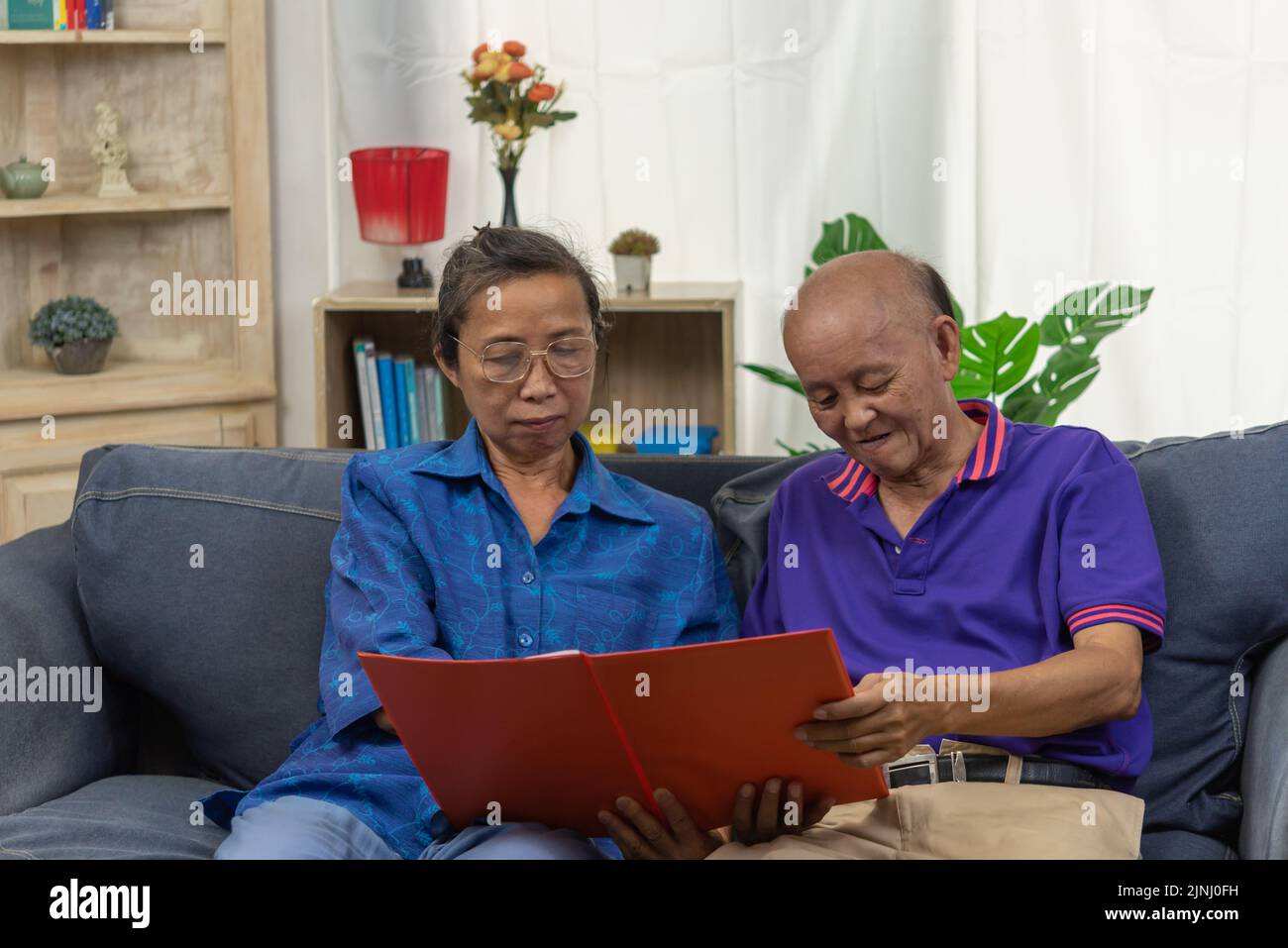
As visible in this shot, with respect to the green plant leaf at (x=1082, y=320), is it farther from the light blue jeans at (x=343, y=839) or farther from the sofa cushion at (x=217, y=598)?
the light blue jeans at (x=343, y=839)

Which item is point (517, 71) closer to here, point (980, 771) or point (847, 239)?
point (847, 239)

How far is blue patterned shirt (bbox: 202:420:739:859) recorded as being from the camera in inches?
61.1

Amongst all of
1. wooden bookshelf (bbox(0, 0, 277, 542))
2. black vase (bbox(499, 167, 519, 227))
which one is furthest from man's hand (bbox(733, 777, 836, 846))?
wooden bookshelf (bbox(0, 0, 277, 542))

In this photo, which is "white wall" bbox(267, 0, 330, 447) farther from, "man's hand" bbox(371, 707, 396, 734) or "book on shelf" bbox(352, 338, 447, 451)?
"man's hand" bbox(371, 707, 396, 734)

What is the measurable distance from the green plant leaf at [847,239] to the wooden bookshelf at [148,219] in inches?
55.1

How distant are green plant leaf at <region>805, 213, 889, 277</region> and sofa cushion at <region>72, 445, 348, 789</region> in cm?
138

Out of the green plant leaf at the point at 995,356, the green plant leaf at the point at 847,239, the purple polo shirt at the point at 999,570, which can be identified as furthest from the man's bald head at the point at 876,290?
the green plant leaf at the point at 847,239

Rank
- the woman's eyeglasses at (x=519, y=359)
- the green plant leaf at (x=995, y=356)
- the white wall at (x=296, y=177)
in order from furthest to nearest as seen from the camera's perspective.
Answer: the white wall at (x=296, y=177), the green plant leaf at (x=995, y=356), the woman's eyeglasses at (x=519, y=359)

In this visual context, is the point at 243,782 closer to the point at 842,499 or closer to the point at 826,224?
the point at 842,499

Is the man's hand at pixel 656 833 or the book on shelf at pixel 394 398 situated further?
the book on shelf at pixel 394 398

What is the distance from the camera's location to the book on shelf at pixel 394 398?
10.7ft

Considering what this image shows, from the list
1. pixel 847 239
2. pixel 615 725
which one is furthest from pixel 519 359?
pixel 847 239

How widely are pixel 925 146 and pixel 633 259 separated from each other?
785mm

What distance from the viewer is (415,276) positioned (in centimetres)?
331
